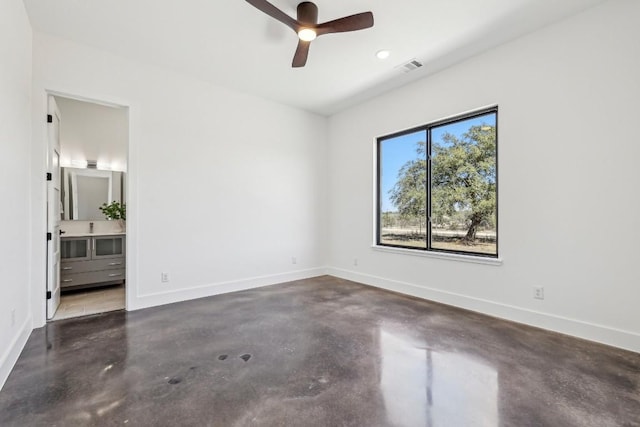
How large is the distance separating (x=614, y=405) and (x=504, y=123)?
2.65 m

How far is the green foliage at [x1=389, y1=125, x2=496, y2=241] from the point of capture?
3.59m

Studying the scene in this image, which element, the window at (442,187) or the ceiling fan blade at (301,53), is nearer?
the ceiling fan blade at (301,53)

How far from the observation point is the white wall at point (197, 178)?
10.9 ft

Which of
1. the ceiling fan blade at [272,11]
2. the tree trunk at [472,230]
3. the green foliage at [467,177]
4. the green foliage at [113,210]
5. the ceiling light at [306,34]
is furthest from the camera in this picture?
the green foliage at [113,210]

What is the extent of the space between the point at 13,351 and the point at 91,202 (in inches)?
131

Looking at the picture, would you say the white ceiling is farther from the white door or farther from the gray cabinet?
the gray cabinet

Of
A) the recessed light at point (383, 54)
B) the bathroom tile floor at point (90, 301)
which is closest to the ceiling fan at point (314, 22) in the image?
the recessed light at point (383, 54)

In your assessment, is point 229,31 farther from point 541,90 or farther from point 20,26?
point 541,90

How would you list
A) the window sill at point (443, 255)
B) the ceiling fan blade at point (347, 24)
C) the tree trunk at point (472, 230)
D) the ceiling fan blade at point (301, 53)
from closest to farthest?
the ceiling fan blade at point (347, 24), the ceiling fan blade at point (301, 53), the window sill at point (443, 255), the tree trunk at point (472, 230)

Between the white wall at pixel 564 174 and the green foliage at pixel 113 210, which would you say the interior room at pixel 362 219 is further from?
the green foliage at pixel 113 210

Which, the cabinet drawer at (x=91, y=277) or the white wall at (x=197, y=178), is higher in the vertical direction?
the white wall at (x=197, y=178)

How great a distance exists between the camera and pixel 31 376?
2119 mm

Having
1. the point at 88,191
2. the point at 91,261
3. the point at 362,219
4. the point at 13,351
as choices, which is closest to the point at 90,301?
the point at 91,261

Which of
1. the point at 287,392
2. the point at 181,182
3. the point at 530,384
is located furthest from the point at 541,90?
the point at 181,182
